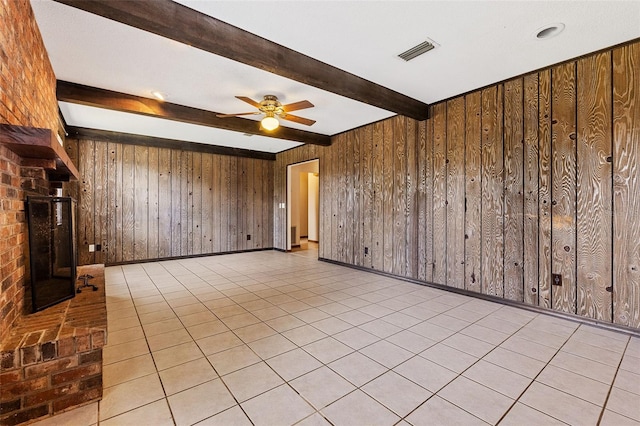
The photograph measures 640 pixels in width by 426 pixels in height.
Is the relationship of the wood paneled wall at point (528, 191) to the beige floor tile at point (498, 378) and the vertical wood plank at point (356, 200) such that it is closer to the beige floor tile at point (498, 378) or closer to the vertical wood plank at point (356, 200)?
the vertical wood plank at point (356, 200)

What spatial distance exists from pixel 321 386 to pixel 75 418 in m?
1.37

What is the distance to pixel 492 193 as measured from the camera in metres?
3.43

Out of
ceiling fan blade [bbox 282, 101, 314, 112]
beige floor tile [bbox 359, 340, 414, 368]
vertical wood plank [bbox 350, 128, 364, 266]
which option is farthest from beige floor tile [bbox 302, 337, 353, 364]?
vertical wood plank [bbox 350, 128, 364, 266]

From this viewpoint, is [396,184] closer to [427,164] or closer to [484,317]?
[427,164]

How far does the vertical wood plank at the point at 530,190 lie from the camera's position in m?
3.09

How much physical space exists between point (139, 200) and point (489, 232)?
20.5ft

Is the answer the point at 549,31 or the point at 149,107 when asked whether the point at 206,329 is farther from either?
the point at 549,31

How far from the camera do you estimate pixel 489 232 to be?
11.4 feet

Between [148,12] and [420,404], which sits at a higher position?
[148,12]

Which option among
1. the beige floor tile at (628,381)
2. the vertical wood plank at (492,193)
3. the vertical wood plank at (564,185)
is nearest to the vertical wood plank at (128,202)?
the vertical wood plank at (492,193)

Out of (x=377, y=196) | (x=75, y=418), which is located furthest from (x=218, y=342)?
(x=377, y=196)

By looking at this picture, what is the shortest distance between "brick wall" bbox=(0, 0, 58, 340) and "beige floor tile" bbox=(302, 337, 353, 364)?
73.5 inches

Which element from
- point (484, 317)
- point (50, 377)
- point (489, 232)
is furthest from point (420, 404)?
point (489, 232)

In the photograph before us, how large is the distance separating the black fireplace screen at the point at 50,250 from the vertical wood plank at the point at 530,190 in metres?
4.47
